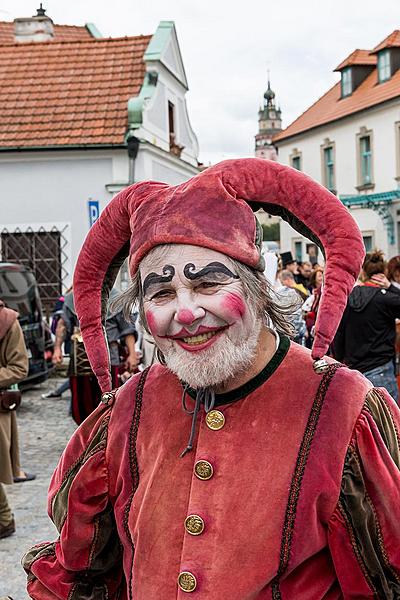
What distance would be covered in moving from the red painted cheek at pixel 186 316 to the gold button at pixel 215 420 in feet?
0.79

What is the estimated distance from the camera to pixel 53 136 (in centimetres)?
1362

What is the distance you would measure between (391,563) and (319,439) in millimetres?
310

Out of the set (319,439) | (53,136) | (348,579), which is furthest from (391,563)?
(53,136)

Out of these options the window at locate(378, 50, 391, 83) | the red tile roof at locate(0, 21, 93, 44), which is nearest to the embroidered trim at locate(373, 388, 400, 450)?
the red tile roof at locate(0, 21, 93, 44)

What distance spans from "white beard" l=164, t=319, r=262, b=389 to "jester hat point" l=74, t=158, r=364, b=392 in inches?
6.9

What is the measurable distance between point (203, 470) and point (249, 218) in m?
0.59

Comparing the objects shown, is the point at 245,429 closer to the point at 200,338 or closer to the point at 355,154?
the point at 200,338

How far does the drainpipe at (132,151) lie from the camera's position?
1320 centimetres

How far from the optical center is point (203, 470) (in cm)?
192

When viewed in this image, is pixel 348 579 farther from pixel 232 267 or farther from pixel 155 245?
pixel 155 245

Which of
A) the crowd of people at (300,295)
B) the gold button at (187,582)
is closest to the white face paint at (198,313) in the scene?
the crowd of people at (300,295)

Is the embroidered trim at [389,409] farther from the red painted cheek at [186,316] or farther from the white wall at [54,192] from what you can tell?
the white wall at [54,192]

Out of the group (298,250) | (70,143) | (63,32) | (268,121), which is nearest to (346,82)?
(298,250)

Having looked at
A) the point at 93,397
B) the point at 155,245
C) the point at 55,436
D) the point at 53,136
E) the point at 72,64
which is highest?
the point at 72,64
